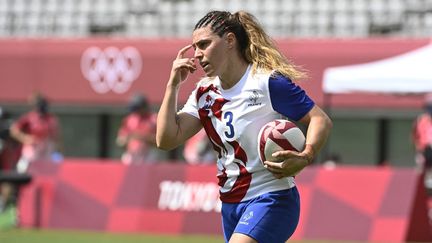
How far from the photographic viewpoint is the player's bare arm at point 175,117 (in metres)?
6.70

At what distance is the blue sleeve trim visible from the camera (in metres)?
6.46

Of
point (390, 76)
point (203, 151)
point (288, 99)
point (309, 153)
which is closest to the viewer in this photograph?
point (309, 153)

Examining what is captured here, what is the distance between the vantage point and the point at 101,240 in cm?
1373

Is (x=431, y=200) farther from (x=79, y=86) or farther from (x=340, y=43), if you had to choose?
(x=79, y=86)

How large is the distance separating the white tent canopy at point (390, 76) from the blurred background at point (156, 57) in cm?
77

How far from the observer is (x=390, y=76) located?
17.4 m

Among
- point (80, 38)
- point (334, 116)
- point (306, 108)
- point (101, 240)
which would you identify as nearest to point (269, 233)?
point (306, 108)

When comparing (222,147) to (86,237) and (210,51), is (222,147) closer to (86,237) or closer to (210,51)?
(210,51)

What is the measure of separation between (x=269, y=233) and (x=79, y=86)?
51.7 ft

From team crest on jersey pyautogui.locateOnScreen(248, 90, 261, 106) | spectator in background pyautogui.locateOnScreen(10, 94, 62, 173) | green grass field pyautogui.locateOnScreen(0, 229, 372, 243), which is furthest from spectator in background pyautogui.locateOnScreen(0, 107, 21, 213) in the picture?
team crest on jersey pyautogui.locateOnScreen(248, 90, 261, 106)

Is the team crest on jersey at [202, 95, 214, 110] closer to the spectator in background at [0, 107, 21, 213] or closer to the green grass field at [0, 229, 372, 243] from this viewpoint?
the green grass field at [0, 229, 372, 243]

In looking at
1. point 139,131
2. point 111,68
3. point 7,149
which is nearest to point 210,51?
point 139,131

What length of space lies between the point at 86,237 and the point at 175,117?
7.73 m

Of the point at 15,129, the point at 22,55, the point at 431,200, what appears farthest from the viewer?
the point at 22,55
